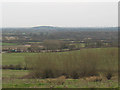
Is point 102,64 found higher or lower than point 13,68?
higher

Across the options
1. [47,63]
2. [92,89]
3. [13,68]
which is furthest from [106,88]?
[13,68]

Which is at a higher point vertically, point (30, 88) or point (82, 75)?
point (30, 88)

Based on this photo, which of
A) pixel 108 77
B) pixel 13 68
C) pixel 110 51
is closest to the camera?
pixel 108 77

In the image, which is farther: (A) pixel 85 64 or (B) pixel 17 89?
(A) pixel 85 64

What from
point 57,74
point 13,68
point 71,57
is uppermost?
point 71,57

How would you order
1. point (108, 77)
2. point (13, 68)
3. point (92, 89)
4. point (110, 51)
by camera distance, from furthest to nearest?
point (13, 68)
point (110, 51)
point (108, 77)
point (92, 89)

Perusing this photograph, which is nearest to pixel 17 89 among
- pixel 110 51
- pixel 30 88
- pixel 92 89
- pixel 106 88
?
pixel 30 88

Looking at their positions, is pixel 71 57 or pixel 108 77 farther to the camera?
pixel 71 57

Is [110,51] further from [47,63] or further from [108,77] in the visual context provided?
[47,63]

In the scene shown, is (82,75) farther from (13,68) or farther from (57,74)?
(13,68)
